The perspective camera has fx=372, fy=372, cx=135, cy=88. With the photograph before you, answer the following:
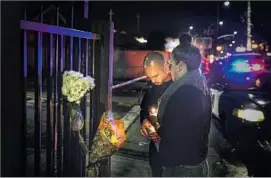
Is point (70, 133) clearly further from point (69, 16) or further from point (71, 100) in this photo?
point (69, 16)

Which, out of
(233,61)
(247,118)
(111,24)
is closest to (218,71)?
(233,61)

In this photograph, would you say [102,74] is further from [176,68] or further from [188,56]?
[188,56]

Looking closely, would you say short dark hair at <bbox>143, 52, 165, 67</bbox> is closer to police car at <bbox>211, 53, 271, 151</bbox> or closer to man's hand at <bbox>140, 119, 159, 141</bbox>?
man's hand at <bbox>140, 119, 159, 141</bbox>

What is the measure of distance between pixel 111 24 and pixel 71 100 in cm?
118

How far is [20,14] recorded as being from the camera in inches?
105

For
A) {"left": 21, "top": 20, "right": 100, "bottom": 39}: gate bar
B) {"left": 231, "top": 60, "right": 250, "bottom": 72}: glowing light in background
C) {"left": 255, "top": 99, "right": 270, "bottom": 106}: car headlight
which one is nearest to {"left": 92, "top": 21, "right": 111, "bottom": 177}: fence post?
{"left": 21, "top": 20, "right": 100, "bottom": 39}: gate bar

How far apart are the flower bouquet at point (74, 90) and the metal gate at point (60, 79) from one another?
0.06 m

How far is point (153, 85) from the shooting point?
4438 millimetres

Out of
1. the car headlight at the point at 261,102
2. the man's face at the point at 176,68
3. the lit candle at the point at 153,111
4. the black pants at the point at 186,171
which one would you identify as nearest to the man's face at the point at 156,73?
the lit candle at the point at 153,111

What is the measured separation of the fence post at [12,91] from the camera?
2514 millimetres

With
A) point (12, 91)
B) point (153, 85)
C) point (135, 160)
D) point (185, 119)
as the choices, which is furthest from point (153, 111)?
point (135, 160)

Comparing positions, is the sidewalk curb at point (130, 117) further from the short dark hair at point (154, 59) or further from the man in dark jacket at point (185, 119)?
the man in dark jacket at point (185, 119)

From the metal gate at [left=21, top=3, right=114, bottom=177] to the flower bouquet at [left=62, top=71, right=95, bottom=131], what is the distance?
0.19ft

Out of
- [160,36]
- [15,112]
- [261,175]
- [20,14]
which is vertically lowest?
[261,175]
